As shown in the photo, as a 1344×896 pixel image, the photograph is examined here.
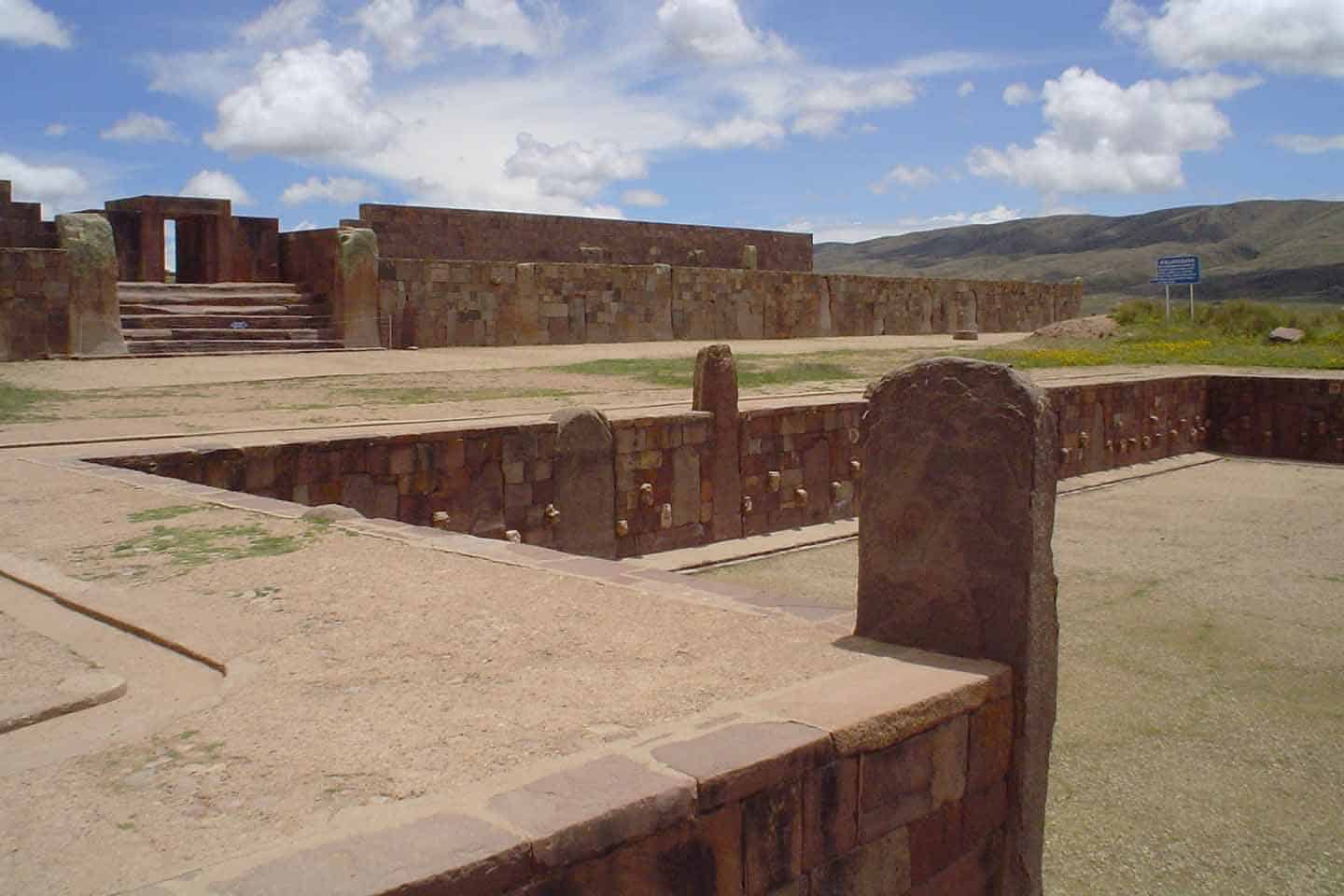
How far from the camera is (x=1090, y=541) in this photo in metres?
11.2

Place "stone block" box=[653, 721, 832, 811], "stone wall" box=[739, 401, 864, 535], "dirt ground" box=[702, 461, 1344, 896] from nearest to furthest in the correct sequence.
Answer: "stone block" box=[653, 721, 832, 811] → "dirt ground" box=[702, 461, 1344, 896] → "stone wall" box=[739, 401, 864, 535]

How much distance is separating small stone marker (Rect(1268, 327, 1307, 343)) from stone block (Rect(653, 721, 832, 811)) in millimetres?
22772

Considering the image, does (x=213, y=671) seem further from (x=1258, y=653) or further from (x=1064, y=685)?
(x=1258, y=653)

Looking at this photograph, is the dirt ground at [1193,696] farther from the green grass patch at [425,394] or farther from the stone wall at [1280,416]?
the stone wall at [1280,416]

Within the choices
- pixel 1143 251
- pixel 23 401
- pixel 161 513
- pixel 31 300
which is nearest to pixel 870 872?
pixel 161 513

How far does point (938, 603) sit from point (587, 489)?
5.94 meters

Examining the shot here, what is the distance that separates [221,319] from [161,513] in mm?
11515

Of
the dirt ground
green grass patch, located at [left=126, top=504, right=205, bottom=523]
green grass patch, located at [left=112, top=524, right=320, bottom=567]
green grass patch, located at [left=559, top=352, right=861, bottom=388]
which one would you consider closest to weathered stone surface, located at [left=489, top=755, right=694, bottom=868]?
the dirt ground

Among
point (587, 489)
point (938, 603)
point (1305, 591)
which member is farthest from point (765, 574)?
point (938, 603)

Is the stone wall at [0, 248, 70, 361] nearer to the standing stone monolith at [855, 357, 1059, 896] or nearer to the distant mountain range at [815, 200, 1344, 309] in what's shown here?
the standing stone monolith at [855, 357, 1059, 896]

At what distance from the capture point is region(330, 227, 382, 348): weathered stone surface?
17.6m

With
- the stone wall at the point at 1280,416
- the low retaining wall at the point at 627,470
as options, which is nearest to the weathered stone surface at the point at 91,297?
the low retaining wall at the point at 627,470

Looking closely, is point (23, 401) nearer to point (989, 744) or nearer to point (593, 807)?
point (989, 744)

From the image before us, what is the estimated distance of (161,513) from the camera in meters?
5.95
